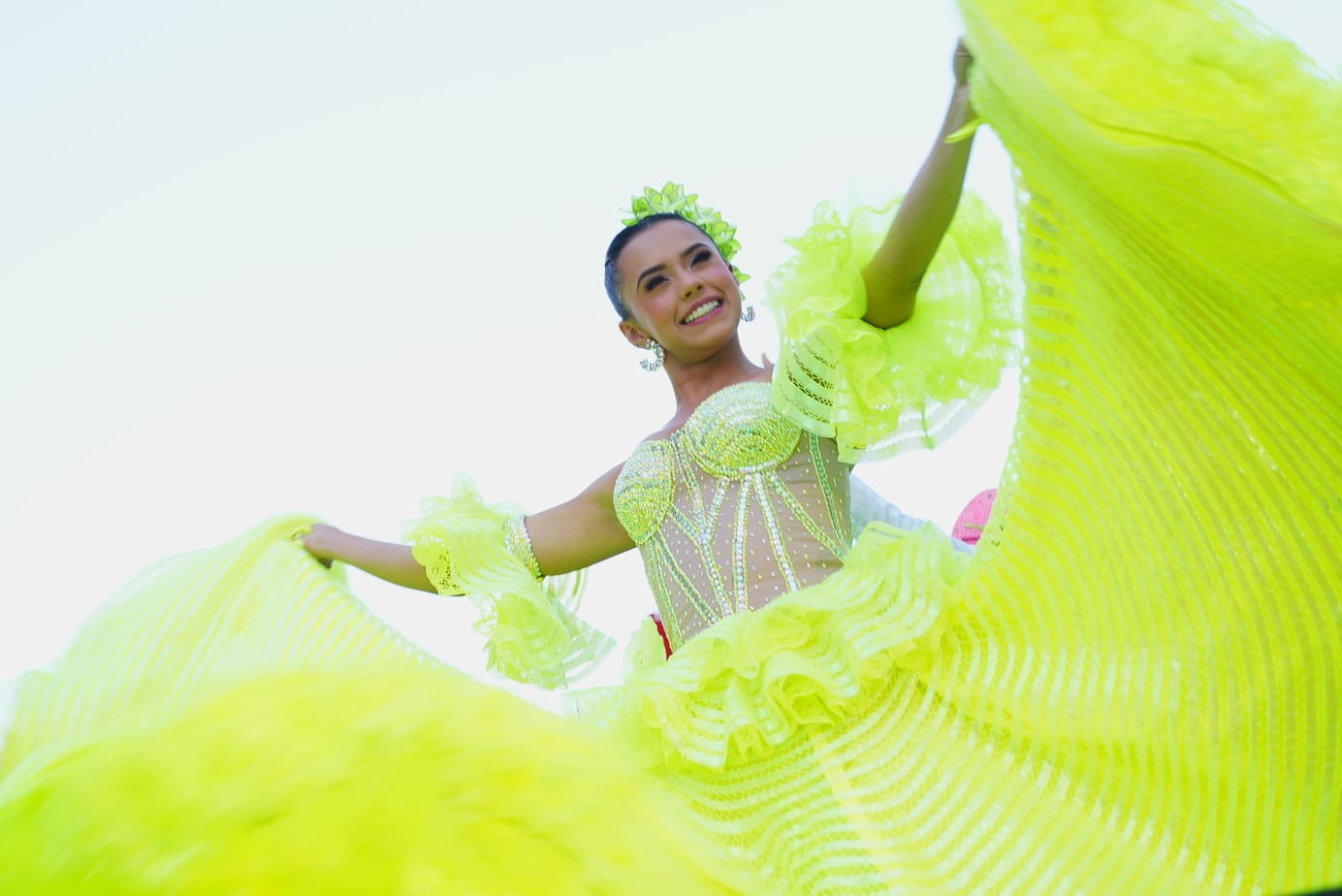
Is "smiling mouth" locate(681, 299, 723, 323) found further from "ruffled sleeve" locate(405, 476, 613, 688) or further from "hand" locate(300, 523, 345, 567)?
"hand" locate(300, 523, 345, 567)

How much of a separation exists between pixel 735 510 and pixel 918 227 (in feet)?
2.11

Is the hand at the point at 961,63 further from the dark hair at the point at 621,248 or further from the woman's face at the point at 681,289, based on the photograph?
the dark hair at the point at 621,248

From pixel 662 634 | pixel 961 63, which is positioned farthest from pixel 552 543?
pixel 961 63

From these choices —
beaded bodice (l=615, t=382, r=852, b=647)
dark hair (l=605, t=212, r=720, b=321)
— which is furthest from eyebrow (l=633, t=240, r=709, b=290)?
beaded bodice (l=615, t=382, r=852, b=647)

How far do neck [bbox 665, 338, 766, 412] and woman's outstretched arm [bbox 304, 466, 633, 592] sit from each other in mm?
236

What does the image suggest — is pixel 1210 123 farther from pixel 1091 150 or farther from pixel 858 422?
pixel 858 422

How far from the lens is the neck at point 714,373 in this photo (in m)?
2.47

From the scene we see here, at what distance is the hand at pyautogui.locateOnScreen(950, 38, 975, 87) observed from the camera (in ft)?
4.77

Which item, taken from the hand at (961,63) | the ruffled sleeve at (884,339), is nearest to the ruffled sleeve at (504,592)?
the ruffled sleeve at (884,339)

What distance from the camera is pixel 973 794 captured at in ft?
4.65

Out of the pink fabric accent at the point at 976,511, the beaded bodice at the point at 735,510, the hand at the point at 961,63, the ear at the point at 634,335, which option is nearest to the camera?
the hand at the point at 961,63

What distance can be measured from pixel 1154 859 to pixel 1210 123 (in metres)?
0.79

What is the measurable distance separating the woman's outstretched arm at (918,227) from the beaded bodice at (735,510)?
0.34 m

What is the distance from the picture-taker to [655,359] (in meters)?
2.70
